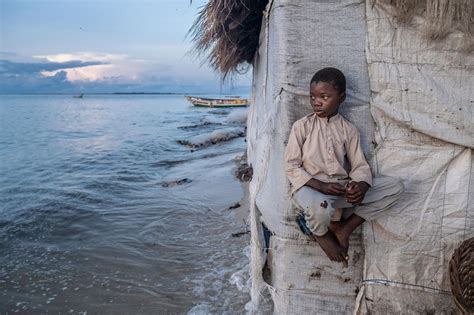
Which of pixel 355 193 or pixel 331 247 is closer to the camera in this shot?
pixel 355 193

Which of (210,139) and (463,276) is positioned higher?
(463,276)

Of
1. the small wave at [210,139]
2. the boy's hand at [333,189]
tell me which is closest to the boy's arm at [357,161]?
the boy's hand at [333,189]

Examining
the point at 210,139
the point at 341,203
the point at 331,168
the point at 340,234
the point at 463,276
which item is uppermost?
the point at 331,168

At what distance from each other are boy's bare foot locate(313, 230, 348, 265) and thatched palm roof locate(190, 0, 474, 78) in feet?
4.08

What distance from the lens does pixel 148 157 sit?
12266mm

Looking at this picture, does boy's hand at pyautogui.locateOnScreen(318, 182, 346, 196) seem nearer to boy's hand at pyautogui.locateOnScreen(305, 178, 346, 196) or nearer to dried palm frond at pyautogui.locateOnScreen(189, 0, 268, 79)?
boy's hand at pyautogui.locateOnScreen(305, 178, 346, 196)

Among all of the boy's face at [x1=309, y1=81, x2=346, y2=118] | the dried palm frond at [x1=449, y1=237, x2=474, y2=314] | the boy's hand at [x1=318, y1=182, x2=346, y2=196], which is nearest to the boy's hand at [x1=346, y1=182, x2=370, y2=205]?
the boy's hand at [x1=318, y1=182, x2=346, y2=196]

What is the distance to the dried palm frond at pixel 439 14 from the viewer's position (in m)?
2.12

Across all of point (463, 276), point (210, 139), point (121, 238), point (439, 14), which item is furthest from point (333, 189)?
point (210, 139)

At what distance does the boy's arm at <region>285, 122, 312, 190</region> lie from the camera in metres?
2.12

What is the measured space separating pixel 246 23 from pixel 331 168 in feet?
5.47

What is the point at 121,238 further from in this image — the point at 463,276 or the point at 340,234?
the point at 463,276

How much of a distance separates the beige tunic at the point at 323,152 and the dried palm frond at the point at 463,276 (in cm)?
59

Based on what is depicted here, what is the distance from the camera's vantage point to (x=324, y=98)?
2123 mm
